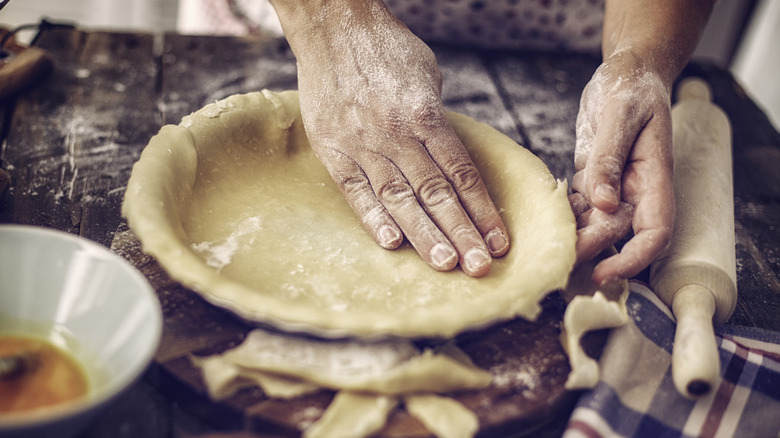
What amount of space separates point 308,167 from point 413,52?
41cm

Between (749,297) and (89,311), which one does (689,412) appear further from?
(89,311)

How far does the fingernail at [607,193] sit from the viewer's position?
3.99 ft

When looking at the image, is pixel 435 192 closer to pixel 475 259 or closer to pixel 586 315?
pixel 475 259

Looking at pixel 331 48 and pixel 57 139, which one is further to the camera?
pixel 57 139

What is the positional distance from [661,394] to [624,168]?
0.51 meters

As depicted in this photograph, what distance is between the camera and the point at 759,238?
1656 mm

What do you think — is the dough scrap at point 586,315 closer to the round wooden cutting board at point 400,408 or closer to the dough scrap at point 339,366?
the round wooden cutting board at point 400,408

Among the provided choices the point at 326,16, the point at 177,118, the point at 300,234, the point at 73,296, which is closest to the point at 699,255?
the point at 300,234

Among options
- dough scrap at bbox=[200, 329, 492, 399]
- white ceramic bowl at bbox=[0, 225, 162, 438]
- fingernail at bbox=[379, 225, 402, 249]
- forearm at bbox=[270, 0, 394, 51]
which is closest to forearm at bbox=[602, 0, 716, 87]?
forearm at bbox=[270, 0, 394, 51]

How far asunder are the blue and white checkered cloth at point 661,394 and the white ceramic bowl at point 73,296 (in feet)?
2.45

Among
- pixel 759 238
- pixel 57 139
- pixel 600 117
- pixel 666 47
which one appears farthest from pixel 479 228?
pixel 57 139

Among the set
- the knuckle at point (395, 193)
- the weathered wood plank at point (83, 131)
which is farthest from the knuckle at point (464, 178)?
the weathered wood plank at point (83, 131)

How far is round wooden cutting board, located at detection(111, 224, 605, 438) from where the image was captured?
946 mm

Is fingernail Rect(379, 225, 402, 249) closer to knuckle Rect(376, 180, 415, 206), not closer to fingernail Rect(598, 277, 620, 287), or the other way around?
knuckle Rect(376, 180, 415, 206)
